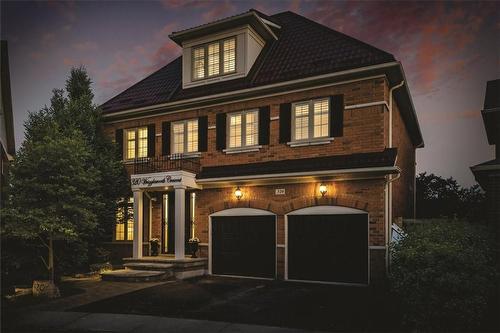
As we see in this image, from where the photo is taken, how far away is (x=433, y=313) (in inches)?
308

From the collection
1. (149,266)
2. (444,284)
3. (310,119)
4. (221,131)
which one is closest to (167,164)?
(221,131)

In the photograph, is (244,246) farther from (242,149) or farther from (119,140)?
(119,140)

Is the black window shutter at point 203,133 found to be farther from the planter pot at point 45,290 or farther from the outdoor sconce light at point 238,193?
the planter pot at point 45,290

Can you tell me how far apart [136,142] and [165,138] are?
1.79 meters

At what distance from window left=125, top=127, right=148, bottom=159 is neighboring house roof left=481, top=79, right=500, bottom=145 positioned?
12.9m

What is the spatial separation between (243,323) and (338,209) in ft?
19.0

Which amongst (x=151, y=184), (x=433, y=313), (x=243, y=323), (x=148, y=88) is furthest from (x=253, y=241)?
(x=148, y=88)

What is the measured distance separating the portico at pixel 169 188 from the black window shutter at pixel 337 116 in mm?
5520

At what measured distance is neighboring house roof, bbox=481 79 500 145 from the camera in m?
13.3

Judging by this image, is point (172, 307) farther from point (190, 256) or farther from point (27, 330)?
point (190, 256)

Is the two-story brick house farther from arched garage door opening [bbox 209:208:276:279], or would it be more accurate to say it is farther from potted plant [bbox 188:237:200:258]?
potted plant [bbox 188:237:200:258]

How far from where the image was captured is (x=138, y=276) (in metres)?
13.6

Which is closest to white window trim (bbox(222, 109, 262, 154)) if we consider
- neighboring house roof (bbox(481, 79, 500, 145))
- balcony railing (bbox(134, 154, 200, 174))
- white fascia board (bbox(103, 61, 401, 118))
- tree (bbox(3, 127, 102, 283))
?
white fascia board (bbox(103, 61, 401, 118))

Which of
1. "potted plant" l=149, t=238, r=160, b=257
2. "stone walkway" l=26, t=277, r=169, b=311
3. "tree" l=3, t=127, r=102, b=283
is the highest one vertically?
"tree" l=3, t=127, r=102, b=283
